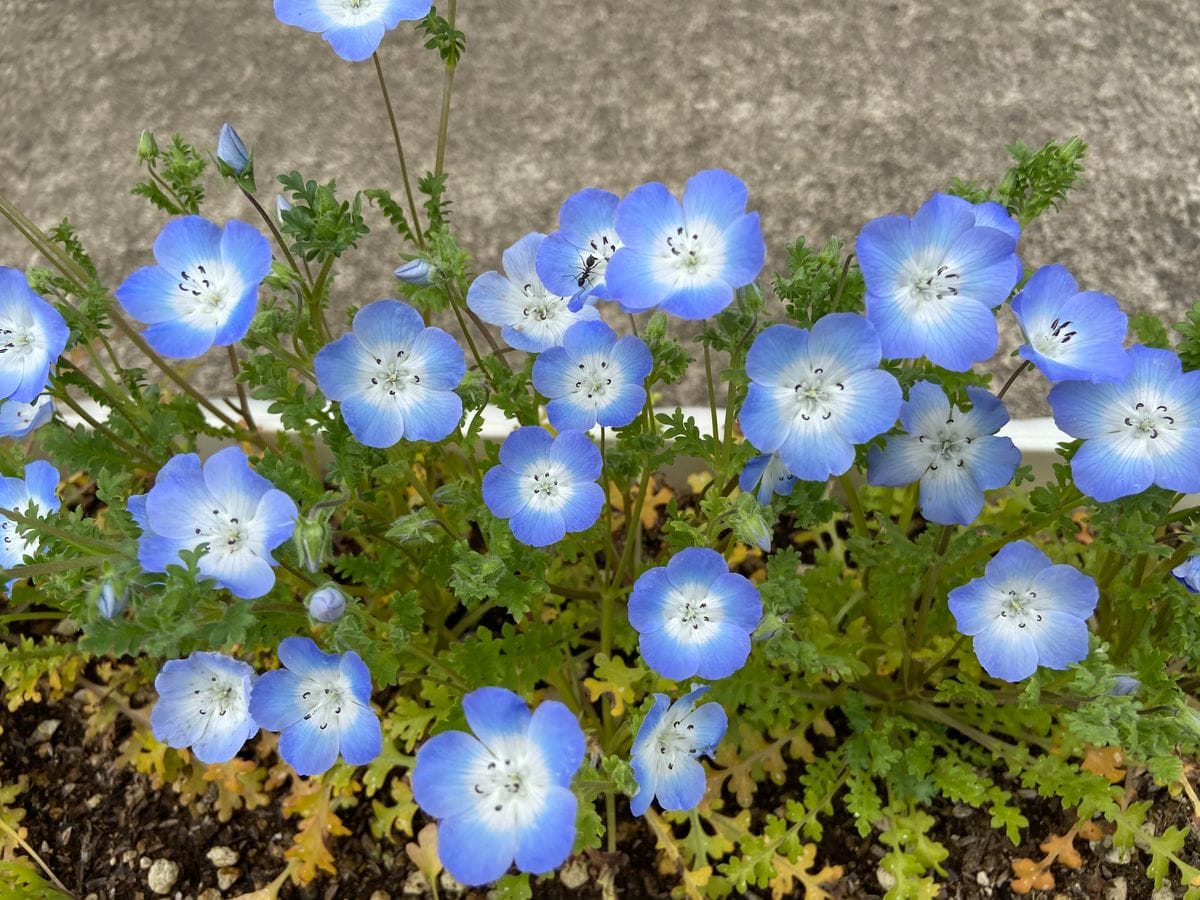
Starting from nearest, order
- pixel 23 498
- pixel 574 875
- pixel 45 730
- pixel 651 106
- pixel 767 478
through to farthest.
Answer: pixel 767 478
pixel 23 498
pixel 574 875
pixel 45 730
pixel 651 106

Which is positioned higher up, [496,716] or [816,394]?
[816,394]

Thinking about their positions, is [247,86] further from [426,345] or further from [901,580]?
[901,580]

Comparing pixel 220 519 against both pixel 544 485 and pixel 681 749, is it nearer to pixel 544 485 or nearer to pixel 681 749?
pixel 544 485

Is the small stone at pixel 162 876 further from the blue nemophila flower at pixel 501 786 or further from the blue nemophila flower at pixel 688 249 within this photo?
the blue nemophila flower at pixel 688 249

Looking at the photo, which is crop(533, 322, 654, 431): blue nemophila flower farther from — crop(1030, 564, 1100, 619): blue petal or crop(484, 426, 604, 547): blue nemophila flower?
crop(1030, 564, 1100, 619): blue petal

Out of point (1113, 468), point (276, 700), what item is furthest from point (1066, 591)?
point (276, 700)

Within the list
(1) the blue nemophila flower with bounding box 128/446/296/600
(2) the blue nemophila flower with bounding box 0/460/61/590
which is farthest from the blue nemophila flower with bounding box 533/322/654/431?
(2) the blue nemophila flower with bounding box 0/460/61/590

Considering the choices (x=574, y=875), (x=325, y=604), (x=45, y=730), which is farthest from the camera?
(x=45, y=730)
